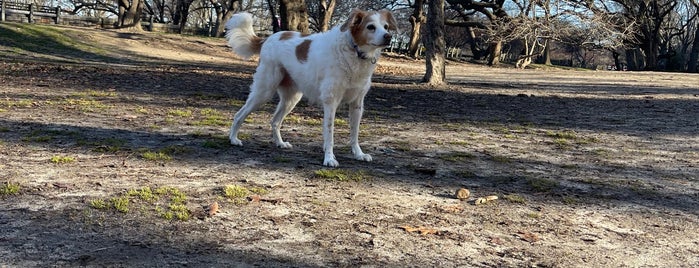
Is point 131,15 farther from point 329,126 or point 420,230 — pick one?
point 420,230

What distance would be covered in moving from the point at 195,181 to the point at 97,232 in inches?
48.0

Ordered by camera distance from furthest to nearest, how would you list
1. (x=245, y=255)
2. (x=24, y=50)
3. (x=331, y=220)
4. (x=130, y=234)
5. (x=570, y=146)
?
1. (x=24, y=50)
2. (x=570, y=146)
3. (x=331, y=220)
4. (x=130, y=234)
5. (x=245, y=255)

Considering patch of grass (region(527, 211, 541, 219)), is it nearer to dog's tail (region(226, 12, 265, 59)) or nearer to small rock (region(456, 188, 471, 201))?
small rock (region(456, 188, 471, 201))

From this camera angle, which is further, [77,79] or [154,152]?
[77,79]

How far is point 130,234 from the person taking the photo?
10.3 ft

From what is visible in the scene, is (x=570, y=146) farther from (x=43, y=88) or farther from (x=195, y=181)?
(x=43, y=88)

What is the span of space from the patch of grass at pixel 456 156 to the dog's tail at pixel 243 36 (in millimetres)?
2203

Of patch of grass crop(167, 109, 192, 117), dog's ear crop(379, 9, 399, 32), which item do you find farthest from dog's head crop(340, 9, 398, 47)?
patch of grass crop(167, 109, 192, 117)

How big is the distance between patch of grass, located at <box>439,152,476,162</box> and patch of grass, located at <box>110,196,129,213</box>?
3117mm

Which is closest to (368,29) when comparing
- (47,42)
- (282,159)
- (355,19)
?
(355,19)

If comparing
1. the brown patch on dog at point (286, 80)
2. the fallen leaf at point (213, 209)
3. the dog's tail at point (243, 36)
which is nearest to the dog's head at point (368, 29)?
the brown patch on dog at point (286, 80)

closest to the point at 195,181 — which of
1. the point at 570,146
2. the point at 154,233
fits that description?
the point at 154,233

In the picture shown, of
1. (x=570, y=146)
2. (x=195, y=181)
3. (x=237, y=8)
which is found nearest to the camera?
(x=195, y=181)

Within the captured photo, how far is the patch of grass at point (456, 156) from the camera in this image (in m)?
5.79
